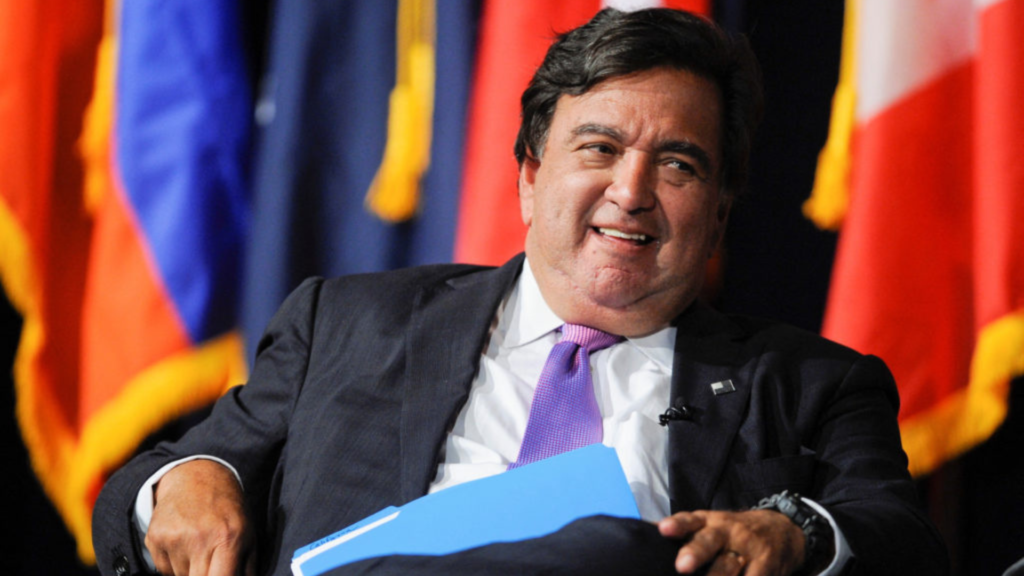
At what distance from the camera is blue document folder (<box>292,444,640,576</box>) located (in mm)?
1119

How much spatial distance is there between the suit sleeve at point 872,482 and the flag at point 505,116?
731 mm

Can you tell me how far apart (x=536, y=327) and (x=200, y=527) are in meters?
0.57

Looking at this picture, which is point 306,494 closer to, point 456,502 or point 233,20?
point 456,502

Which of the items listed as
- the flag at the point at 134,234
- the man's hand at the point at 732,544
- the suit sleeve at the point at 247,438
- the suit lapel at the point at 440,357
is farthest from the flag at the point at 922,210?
the flag at the point at 134,234

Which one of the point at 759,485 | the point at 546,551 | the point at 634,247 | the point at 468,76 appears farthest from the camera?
the point at 468,76

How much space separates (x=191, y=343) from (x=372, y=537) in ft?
3.54

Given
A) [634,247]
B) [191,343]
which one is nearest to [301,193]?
[191,343]

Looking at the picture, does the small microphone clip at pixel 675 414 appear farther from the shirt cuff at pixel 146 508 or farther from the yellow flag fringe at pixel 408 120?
the yellow flag fringe at pixel 408 120

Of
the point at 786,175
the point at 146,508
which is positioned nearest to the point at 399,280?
the point at 146,508

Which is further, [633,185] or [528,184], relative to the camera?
[528,184]

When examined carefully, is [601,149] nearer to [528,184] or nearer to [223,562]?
[528,184]

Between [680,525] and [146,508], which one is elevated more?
[680,525]

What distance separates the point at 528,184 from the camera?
168 cm

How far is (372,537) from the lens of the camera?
1.14 m
